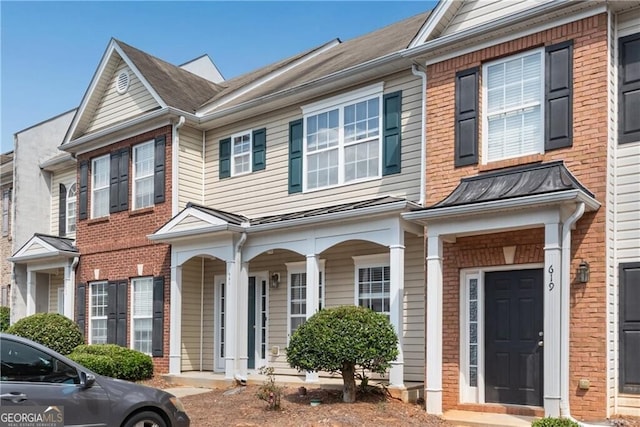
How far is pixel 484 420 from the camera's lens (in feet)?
31.9

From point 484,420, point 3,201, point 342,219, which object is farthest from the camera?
point 3,201

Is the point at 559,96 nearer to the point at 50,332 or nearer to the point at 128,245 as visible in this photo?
the point at 128,245

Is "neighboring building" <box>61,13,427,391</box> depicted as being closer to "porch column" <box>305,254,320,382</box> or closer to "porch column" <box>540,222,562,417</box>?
"porch column" <box>305,254,320,382</box>

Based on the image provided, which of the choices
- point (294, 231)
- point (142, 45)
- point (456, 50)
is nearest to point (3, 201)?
point (142, 45)

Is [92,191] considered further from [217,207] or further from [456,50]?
[456,50]

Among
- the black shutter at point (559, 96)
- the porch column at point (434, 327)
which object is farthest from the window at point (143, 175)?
the black shutter at point (559, 96)

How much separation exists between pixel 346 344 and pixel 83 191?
426 inches

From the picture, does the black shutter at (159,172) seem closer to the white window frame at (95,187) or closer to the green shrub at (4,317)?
the white window frame at (95,187)

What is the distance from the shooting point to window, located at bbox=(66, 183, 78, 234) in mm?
20391

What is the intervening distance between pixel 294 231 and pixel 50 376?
687cm

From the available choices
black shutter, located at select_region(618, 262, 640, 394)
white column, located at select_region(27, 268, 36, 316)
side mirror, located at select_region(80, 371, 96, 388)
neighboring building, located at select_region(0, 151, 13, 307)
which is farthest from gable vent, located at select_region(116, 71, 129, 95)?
black shutter, located at select_region(618, 262, 640, 394)

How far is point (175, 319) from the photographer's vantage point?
15445mm

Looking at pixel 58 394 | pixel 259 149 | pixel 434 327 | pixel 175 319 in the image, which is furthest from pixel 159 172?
pixel 58 394

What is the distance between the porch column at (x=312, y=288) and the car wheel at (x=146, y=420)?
525cm
